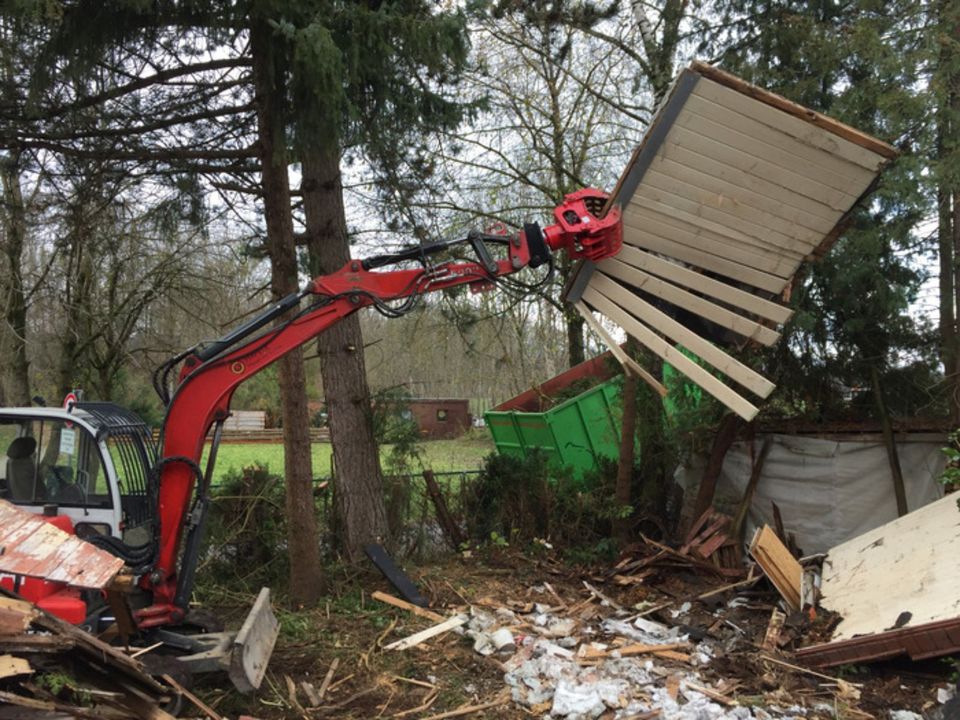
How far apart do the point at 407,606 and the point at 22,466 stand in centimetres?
345

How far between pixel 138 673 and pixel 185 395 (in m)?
1.94

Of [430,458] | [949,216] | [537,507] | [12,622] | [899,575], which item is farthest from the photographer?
[430,458]

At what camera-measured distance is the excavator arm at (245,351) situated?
17.8 ft

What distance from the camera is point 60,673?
4.07 meters

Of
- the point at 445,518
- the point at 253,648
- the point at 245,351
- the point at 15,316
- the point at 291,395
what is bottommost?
the point at 253,648

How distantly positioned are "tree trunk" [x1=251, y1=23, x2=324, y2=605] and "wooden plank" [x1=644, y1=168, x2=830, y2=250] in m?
3.43

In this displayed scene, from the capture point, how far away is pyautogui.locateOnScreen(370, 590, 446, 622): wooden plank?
6.94 metres

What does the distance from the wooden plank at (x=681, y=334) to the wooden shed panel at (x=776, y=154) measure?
1.17 metres

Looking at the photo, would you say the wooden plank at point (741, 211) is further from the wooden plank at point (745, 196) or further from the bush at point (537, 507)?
the bush at point (537, 507)

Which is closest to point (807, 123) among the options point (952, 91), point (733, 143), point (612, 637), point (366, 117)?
point (733, 143)

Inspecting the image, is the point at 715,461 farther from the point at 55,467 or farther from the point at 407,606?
the point at 55,467

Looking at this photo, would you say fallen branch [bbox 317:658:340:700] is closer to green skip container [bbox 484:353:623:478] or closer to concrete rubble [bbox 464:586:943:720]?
concrete rubble [bbox 464:586:943:720]

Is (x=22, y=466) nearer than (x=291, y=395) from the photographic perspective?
Yes

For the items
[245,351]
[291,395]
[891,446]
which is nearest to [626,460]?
[891,446]
